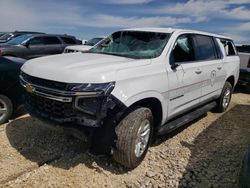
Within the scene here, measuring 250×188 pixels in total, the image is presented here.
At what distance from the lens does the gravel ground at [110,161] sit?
3.59 m

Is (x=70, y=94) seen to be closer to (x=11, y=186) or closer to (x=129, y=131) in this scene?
(x=129, y=131)

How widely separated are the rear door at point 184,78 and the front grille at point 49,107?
1.54m

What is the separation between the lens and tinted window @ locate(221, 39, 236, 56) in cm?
671

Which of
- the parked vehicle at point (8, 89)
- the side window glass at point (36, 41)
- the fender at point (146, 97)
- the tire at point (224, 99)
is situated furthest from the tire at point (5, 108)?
the side window glass at point (36, 41)

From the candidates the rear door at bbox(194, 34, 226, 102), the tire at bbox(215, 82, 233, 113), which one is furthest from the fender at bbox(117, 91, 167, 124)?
the tire at bbox(215, 82, 233, 113)

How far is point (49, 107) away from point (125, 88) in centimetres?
94

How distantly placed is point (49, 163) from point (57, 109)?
0.88 metres

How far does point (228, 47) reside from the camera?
6.98 m

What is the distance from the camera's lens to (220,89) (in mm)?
6387

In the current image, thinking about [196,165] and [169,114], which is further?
[169,114]

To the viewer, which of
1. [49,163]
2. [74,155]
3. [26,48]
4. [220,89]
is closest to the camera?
[49,163]

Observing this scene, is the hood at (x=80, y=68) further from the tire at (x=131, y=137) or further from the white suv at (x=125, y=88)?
the tire at (x=131, y=137)

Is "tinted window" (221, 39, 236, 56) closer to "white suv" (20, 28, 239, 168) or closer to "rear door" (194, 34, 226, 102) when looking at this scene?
"rear door" (194, 34, 226, 102)

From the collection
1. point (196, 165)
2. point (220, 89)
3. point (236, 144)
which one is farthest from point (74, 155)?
A: point (220, 89)
